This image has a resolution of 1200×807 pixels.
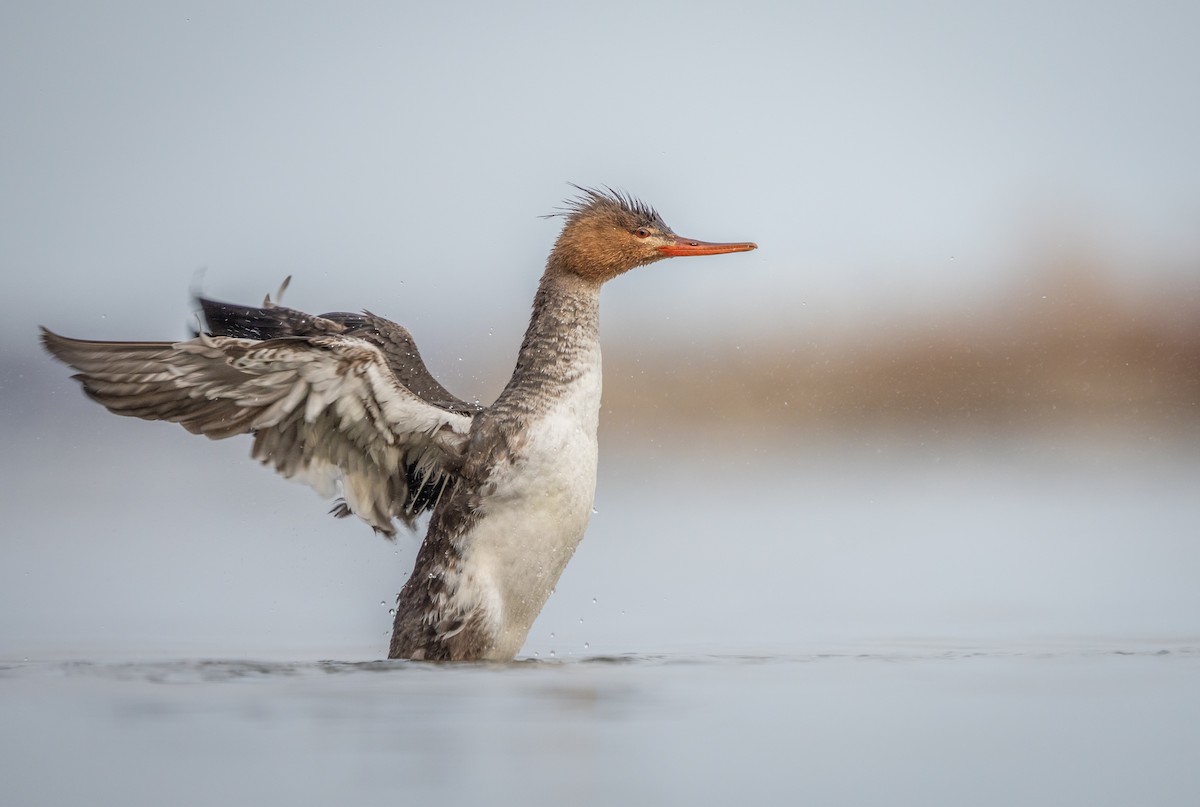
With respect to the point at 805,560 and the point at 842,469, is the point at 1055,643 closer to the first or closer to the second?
the point at 805,560

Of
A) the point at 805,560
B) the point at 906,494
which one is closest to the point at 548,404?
the point at 805,560

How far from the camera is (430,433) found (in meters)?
6.61

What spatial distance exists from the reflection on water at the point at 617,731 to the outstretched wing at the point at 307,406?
2.49 feet

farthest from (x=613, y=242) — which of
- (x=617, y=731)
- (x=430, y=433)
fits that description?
(x=617, y=731)

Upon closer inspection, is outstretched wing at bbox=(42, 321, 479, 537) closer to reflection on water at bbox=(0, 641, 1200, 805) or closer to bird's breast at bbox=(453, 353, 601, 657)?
bird's breast at bbox=(453, 353, 601, 657)

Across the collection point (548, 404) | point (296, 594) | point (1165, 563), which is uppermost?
point (548, 404)

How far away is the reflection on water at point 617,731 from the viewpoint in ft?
15.3

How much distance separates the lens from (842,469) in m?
15.9

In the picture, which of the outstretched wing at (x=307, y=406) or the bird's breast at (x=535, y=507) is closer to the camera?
the outstretched wing at (x=307, y=406)

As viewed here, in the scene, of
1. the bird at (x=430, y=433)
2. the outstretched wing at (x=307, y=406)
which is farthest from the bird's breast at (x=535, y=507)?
the outstretched wing at (x=307, y=406)

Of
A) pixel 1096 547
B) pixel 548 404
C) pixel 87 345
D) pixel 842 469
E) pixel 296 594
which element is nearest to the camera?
pixel 87 345

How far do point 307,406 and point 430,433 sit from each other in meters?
0.51

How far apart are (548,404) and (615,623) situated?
6.11ft

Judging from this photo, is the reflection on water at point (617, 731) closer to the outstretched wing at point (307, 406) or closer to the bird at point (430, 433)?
the bird at point (430, 433)
